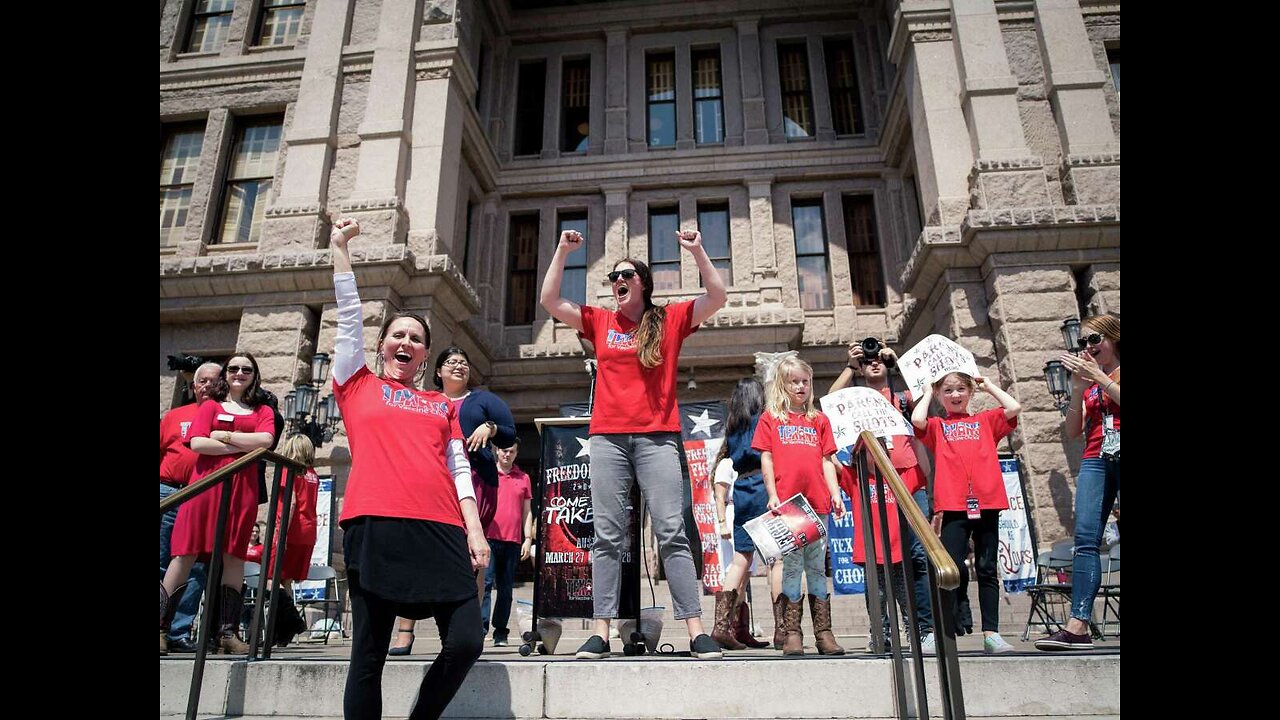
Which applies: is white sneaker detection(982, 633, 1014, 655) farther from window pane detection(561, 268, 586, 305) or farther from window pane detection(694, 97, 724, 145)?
window pane detection(694, 97, 724, 145)

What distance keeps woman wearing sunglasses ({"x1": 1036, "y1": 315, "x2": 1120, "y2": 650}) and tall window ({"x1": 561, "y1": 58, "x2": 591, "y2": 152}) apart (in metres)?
14.1

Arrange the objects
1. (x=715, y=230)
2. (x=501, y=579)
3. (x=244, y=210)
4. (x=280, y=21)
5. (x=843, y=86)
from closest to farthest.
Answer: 1. (x=501, y=579)
2. (x=244, y=210)
3. (x=280, y=21)
4. (x=715, y=230)
5. (x=843, y=86)

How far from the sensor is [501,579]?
21.4ft

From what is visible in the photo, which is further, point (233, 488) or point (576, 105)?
point (576, 105)

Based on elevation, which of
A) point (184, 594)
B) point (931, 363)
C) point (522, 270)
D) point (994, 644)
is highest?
point (522, 270)

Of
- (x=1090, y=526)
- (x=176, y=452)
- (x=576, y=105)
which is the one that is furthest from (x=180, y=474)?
(x=576, y=105)

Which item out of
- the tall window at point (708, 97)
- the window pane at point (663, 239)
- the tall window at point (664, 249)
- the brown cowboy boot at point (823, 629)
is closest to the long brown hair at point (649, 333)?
the brown cowboy boot at point (823, 629)

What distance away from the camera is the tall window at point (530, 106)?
1744 cm

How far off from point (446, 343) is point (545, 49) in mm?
9703

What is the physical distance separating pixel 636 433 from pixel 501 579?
3.28 m

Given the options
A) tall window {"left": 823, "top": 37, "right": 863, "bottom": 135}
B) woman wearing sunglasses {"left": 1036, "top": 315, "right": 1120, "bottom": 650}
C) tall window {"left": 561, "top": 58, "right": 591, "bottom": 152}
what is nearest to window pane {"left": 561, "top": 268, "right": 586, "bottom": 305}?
tall window {"left": 561, "top": 58, "right": 591, "bottom": 152}

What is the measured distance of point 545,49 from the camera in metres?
17.9

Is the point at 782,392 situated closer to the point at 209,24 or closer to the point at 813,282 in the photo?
the point at 813,282
